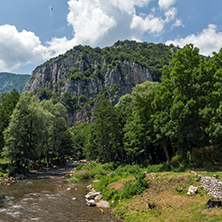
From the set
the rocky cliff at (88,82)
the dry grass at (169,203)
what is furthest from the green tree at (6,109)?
the rocky cliff at (88,82)

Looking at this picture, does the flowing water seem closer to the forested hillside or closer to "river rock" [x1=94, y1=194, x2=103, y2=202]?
"river rock" [x1=94, y1=194, x2=103, y2=202]

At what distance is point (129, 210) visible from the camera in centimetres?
1388

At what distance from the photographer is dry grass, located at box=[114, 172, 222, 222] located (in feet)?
35.3

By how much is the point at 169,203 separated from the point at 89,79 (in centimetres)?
17100

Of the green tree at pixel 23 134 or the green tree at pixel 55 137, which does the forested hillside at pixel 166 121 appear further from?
the green tree at pixel 55 137

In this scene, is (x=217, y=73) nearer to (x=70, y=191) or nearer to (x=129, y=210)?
(x=129, y=210)

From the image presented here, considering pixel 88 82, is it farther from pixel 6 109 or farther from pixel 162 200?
pixel 162 200

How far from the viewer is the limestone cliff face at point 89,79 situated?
15925 centimetres

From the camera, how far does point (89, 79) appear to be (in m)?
177

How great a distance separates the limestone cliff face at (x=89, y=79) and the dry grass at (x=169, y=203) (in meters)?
132

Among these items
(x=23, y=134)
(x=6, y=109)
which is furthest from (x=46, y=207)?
(x=6, y=109)

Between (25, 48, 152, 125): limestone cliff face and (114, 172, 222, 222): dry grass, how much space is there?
13221cm

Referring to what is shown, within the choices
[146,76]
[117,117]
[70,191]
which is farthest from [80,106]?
[70,191]

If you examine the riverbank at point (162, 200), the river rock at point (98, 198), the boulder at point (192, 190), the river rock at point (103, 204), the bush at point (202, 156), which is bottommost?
the river rock at point (98, 198)
